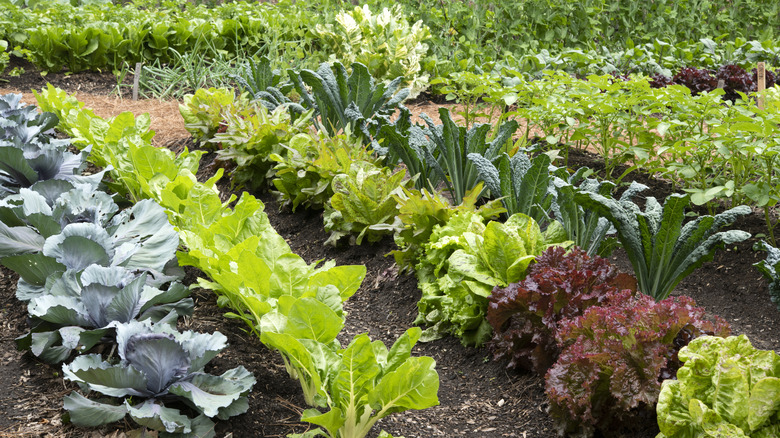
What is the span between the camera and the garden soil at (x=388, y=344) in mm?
2080

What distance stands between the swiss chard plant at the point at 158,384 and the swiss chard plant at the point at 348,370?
0.24m

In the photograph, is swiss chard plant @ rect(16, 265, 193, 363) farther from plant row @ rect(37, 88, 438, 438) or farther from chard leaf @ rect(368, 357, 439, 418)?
chard leaf @ rect(368, 357, 439, 418)

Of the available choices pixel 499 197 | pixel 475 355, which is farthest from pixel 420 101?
pixel 475 355

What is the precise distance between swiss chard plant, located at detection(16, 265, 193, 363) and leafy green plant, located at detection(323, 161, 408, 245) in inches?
55.0

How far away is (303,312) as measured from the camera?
1951mm

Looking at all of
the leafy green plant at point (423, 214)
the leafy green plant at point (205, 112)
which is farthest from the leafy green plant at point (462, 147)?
the leafy green plant at point (205, 112)

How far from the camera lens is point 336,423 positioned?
190cm

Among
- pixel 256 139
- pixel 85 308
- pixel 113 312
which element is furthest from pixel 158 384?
pixel 256 139

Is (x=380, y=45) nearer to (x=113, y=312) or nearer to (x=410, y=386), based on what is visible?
(x=113, y=312)

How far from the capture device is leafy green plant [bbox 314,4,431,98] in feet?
23.7

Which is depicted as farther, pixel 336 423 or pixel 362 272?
pixel 362 272

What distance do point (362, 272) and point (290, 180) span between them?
211 cm

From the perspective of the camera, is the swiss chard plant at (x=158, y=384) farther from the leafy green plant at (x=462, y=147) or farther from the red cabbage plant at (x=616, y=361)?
the leafy green plant at (x=462, y=147)

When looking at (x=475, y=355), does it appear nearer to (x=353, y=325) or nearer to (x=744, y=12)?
(x=353, y=325)
